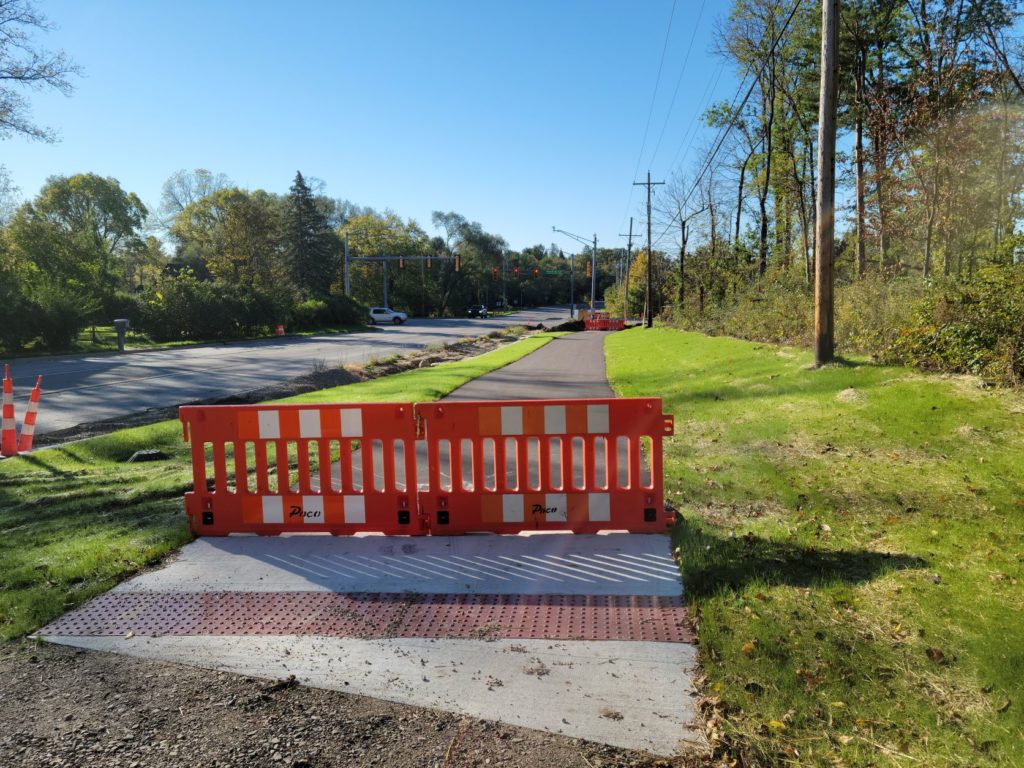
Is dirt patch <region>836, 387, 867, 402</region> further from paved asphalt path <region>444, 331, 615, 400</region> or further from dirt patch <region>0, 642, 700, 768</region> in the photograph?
dirt patch <region>0, 642, 700, 768</region>

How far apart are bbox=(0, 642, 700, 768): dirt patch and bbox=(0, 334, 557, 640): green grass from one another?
104 centimetres

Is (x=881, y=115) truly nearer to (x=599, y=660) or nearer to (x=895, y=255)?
(x=895, y=255)

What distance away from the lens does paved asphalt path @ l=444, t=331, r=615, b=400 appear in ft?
47.6

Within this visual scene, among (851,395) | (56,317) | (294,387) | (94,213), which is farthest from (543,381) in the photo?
(94,213)

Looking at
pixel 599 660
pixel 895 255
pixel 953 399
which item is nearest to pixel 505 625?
pixel 599 660

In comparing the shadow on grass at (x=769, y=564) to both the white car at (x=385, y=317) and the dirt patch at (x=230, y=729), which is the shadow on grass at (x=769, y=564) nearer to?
the dirt patch at (x=230, y=729)

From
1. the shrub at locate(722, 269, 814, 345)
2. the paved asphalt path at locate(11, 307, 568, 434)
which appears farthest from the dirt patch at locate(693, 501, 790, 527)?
the paved asphalt path at locate(11, 307, 568, 434)

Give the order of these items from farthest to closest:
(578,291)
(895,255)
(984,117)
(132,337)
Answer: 1. (578,291)
2. (132,337)
3. (895,255)
4. (984,117)

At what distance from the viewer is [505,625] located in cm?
394

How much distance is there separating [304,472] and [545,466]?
1941mm

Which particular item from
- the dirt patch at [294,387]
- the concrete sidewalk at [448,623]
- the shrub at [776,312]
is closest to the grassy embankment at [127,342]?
the dirt patch at [294,387]

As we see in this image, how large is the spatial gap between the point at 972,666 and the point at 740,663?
41.1 inches

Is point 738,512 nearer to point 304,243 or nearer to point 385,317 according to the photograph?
point 385,317

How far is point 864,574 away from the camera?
4.39 metres
